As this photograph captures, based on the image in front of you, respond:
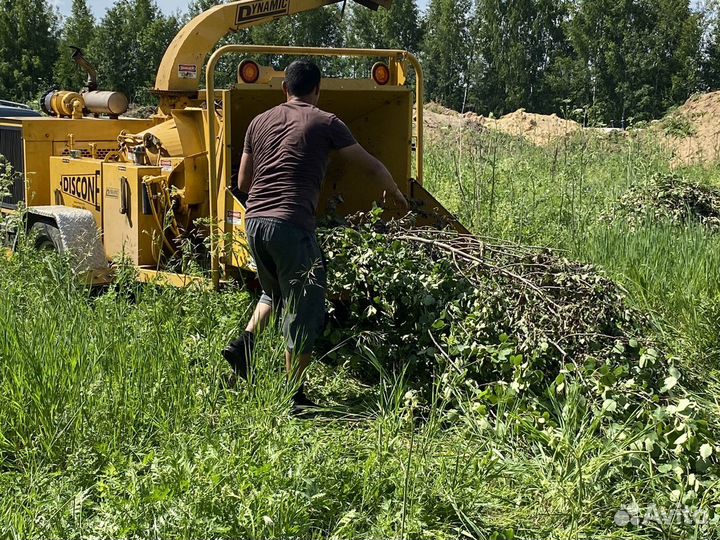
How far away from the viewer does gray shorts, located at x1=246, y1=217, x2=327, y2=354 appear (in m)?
4.58

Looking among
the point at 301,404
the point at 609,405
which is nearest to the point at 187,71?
the point at 301,404

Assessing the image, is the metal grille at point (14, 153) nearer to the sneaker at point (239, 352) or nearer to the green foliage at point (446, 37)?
the sneaker at point (239, 352)

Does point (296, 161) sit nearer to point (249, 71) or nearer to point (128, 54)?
point (249, 71)

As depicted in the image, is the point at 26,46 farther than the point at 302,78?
Yes

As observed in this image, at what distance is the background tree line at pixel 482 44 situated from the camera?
39.7 m

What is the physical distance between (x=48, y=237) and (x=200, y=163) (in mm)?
1442

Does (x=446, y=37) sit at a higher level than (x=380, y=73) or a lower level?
higher

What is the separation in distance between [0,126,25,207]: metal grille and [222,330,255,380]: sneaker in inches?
148

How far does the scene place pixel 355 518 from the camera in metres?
3.23

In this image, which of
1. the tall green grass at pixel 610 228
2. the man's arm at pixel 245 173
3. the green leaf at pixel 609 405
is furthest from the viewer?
the tall green grass at pixel 610 228

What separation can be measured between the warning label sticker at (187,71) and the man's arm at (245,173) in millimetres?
2121

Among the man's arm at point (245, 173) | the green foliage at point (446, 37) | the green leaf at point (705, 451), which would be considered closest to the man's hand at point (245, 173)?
the man's arm at point (245, 173)

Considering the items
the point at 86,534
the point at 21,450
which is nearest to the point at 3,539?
the point at 86,534

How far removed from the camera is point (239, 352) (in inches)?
186
